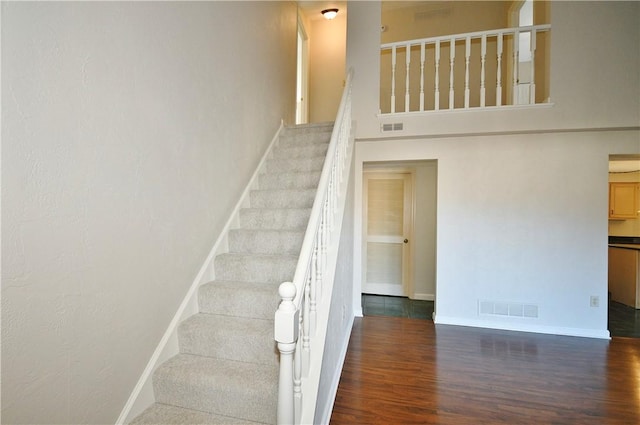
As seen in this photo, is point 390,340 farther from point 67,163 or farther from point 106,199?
point 67,163

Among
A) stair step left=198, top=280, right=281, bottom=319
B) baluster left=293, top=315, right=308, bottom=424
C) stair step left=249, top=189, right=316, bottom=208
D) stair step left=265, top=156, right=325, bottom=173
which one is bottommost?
baluster left=293, top=315, right=308, bottom=424

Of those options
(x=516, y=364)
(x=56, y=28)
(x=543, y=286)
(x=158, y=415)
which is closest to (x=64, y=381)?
(x=158, y=415)

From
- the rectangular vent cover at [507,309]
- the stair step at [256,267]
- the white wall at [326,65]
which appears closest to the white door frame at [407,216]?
the rectangular vent cover at [507,309]

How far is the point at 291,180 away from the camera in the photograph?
2.91 meters

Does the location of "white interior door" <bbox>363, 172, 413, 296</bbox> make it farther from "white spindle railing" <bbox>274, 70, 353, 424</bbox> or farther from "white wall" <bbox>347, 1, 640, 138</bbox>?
"white spindle railing" <bbox>274, 70, 353, 424</bbox>

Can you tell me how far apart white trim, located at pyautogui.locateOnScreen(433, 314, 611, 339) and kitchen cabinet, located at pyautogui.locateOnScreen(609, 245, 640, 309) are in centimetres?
206

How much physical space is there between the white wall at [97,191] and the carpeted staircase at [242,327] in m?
0.21

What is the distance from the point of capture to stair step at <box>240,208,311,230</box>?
2508mm

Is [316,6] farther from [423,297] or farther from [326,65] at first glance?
[423,297]

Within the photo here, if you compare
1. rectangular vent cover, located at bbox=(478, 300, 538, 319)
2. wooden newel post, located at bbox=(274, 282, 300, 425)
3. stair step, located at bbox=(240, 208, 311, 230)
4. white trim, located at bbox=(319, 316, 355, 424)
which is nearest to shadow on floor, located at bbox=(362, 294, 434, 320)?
rectangular vent cover, located at bbox=(478, 300, 538, 319)

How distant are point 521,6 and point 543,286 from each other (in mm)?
4098

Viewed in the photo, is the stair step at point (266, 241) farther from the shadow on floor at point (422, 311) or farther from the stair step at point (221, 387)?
the shadow on floor at point (422, 311)

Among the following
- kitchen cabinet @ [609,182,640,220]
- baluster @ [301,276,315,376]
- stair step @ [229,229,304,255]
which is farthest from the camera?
kitchen cabinet @ [609,182,640,220]

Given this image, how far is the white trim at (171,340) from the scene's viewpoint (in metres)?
1.53
